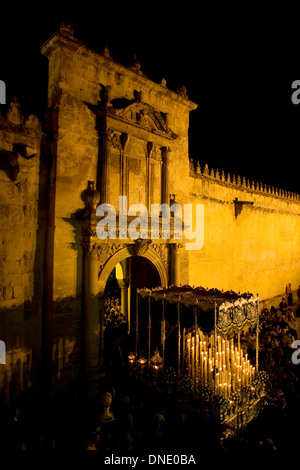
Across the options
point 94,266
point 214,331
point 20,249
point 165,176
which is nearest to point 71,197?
point 20,249

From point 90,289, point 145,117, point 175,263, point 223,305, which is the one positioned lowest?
point 223,305

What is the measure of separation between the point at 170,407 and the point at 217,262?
8012 mm

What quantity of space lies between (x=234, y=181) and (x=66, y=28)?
414 inches

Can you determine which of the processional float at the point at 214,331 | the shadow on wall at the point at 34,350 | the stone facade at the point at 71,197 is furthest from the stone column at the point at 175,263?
the shadow on wall at the point at 34,350

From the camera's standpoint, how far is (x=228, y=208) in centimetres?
1529

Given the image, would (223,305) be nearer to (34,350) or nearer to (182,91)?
(34,350)

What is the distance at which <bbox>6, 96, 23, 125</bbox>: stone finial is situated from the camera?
7754 mm

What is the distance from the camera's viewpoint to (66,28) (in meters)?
8.33

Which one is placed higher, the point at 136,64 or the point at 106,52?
the point at 136,64

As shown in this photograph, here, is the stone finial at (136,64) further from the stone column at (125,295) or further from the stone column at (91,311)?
the stone column at (125,295)

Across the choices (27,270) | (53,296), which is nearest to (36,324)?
(53,296)

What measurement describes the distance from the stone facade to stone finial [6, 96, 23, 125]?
0.08ft

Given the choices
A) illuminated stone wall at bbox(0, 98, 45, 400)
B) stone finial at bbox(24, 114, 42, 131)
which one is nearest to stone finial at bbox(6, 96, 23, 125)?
illuminated stone wall at bbox(0, 98, 45, 400)

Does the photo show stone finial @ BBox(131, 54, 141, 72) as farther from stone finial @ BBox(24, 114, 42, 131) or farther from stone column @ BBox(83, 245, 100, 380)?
stone column @ BBox(83, 245, 100, 380)
